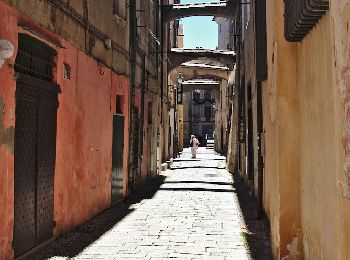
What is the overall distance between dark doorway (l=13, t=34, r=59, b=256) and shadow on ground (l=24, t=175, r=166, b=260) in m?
0.21

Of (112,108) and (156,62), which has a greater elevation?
(156,62)

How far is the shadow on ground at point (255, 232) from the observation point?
5782 millimetres

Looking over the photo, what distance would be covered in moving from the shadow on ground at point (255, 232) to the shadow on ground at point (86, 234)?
2413mm

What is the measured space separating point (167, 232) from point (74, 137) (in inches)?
89.5

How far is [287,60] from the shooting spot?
5102 mm

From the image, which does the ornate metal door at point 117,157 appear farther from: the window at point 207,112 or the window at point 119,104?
the window at point 207,112

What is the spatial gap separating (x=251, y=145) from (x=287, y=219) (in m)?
6.72

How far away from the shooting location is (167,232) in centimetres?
710

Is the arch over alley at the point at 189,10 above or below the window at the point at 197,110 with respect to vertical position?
above

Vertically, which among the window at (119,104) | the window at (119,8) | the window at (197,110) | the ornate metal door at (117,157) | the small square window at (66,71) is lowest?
the ornate metal door at (117,157)

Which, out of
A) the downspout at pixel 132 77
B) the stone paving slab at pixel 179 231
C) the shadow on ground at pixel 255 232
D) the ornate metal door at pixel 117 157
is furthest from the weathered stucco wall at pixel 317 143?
the downspout at pixel 132 77

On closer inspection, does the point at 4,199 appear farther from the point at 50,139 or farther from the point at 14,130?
the point at 50,139

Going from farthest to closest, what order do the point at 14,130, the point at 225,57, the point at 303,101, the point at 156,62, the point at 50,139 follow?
the point at 225,57 → the point at 156,62 → the point at 50,139 → the point at 14,130 → the point at 303,101

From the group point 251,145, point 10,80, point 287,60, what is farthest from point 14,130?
point 251,145
